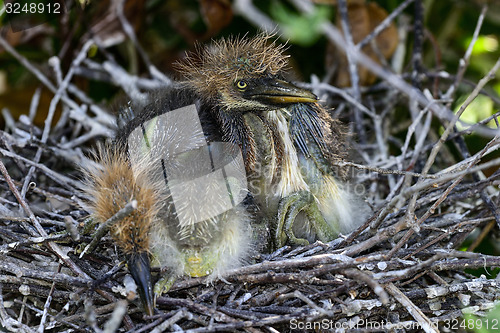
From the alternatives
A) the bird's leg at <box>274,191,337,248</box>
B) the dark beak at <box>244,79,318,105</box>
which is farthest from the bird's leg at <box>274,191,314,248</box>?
the dark beak at <box>244,79,318,105</box>

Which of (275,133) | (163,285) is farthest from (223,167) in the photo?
(163,285)

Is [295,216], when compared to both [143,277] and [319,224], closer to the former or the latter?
[319,224]

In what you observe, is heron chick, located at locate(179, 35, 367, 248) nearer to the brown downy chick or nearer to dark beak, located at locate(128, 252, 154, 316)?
the brown downy chick

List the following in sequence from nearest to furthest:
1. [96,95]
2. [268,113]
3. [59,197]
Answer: [268,113]
[59,197]
[96,95]

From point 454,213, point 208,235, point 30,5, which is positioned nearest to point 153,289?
point 208,235

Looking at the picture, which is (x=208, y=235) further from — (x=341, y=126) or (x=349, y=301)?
(x=341, y=126)

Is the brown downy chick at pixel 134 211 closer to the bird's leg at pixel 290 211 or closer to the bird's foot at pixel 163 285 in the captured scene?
the bird's foot at pixel 163 285

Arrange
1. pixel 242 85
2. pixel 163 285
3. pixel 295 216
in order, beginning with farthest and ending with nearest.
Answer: pixel 295 216, pixel 242 85, pixel 163 285
